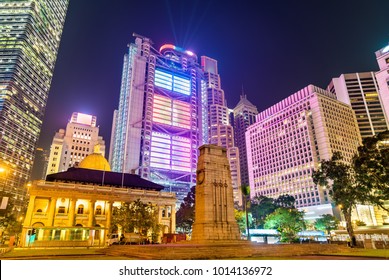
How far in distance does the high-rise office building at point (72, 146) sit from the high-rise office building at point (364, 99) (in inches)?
5856

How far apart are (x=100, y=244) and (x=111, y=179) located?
2542 cm

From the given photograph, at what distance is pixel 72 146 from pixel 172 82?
7620 centimetres

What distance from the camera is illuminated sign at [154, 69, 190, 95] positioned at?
579 feet

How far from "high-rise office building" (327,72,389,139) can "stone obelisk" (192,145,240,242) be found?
484 feet

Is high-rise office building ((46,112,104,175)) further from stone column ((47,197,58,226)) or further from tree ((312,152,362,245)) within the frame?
Answer: tree ((312,152,362,245))

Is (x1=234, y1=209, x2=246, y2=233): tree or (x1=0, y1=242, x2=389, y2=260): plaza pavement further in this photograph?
(x1=234, y1=209, x2=246, y2=233): tree

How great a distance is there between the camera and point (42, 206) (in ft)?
211

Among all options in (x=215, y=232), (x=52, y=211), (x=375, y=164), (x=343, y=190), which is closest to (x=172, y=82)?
→ (x=52, y=211)

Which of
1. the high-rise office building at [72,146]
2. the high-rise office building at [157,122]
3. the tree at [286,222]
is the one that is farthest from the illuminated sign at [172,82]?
the tree at [286,222]

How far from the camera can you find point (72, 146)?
171750 mm

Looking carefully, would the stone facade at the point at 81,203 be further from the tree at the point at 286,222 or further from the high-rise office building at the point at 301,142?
the high-rise office building at the point at 301,142

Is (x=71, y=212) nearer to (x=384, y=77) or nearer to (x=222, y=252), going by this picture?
(x=222, y=252)

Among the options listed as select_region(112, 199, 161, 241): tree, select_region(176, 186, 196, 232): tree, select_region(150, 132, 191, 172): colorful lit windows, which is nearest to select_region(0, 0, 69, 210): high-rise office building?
select_region(150, 132, 191, 172): colorful lit windows
